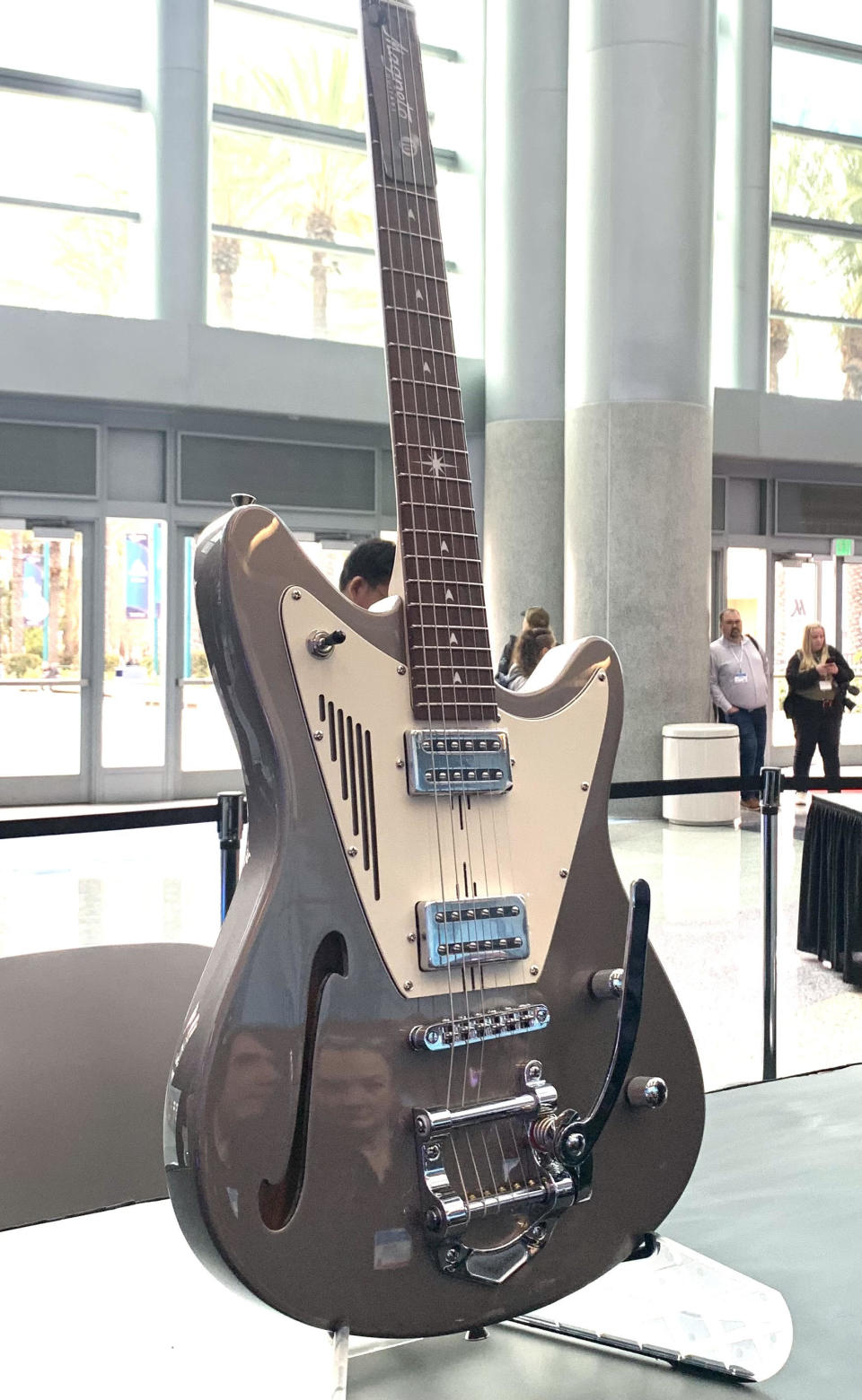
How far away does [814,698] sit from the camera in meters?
10.5

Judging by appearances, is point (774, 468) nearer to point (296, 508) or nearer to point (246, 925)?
point (296, 508)

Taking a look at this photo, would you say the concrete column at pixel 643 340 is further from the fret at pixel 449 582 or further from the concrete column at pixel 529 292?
the fret at pixel 449 582

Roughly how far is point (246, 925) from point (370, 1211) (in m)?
0.33

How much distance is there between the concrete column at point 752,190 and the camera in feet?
41.9

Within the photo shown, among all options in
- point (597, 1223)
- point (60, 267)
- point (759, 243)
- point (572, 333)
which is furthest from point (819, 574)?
point (597, 1223)

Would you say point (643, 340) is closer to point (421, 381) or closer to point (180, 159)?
point (180, 159)

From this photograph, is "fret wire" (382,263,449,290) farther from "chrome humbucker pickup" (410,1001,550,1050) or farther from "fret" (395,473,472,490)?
"chrome humbucker pickup" (410,1001,550,1050)

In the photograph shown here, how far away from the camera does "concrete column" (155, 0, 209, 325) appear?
10586 millimetres

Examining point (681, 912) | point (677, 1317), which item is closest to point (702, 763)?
point (681, 912)

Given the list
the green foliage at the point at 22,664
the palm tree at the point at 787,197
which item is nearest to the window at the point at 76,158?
the green foliage at the point at 22,664

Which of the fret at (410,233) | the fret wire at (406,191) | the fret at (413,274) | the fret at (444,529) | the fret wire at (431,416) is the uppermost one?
the fret wire at (406,191)

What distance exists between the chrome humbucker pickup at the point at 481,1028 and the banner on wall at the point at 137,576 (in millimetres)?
9647

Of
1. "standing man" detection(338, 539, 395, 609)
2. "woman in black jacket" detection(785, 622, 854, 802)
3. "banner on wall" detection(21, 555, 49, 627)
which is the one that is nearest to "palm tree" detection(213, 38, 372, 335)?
"banner on wall" detection(21, 555, 49, 627)

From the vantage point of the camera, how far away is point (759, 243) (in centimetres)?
1289
